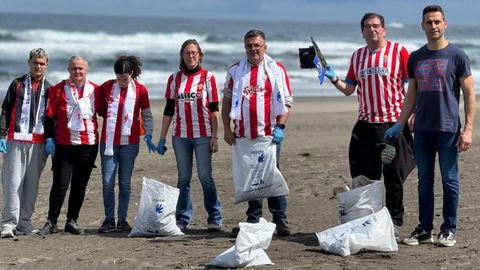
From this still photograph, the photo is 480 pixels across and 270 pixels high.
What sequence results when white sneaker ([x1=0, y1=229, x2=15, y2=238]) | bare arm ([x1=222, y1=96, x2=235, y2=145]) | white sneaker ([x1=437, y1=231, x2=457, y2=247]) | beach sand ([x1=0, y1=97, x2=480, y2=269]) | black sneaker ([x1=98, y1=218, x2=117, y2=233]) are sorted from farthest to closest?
1. black sneaker ([x1=98, y1=218, x2=117, y2=233])
2. white sneaker ([x1=0, y1=229, x2=15, y2=238])
3. bare arm ([x1=222, y1=96, x2=235, y2=145])
4. white sneaker ([x1=437, y1=231, x2=457, y2=247])
5. beach sand ([x1=0, y1=97, x2=480, y2=269])

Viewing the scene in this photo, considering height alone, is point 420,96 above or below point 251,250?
above

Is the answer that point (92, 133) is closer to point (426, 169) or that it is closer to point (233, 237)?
point (233, 237)

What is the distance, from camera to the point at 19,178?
786cm

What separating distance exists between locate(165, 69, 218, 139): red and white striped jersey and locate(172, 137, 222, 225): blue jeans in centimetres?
8

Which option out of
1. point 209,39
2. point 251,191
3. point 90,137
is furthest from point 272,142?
point 209,39

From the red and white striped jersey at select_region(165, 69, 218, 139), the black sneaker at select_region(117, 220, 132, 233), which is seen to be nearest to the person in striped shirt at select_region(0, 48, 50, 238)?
the black sneaker at select_region(117, 220, 132, 233)

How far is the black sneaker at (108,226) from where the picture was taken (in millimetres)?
7945

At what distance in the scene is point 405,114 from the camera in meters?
7.07

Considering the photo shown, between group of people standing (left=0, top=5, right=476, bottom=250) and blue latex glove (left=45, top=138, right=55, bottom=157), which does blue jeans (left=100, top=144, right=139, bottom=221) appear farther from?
blue latex glove (left=45, top=138, right=55, bottom=157)

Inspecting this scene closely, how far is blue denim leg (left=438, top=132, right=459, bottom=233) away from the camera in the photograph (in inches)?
271

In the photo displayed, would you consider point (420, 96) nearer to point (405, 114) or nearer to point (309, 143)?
point (405, 114)

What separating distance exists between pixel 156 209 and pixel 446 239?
2.36m

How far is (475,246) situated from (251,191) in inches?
71.5

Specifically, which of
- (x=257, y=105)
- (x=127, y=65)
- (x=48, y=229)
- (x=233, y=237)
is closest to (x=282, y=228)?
(x=233, y=237)
